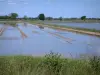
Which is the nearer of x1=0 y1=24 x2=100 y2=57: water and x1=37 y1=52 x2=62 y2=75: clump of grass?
x1=37 y1=52 x2=62 y2=75: clump of grass

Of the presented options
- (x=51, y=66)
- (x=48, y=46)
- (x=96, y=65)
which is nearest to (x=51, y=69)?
(x=51, y=66)

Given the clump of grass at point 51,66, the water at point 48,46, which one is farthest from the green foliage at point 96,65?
the water at point 48,46

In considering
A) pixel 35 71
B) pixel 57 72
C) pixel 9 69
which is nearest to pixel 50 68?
pixel 57 72

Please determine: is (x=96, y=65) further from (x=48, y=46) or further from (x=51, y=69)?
(x=48, y=46)

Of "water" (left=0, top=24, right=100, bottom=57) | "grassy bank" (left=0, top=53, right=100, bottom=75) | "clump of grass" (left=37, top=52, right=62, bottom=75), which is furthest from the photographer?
"water" (left=0, top=24, right=100, bottom=57)

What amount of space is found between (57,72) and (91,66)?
18.9 inches

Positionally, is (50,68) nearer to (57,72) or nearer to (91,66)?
(57,72)

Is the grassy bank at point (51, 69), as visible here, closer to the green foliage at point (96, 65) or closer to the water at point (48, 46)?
the green foliage at point (96, 65)

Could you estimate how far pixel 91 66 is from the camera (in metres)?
3.49

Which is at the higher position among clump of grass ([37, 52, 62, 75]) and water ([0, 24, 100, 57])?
clump of grass ([37, 52, 62, 75])

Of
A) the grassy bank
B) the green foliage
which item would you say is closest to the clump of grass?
the grassy bank

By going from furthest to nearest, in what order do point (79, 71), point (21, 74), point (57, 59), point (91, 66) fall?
point (57, 59), point (91, 66), point (79, 71), point (21, 74)

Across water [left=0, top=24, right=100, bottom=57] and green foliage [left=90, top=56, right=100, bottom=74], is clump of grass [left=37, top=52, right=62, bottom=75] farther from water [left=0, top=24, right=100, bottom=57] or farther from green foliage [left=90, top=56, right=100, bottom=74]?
water [left=0, top=24, right=100, bottom=57]

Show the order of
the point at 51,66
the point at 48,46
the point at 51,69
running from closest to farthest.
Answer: the point at 51,69 < the point at 51,66 < the point at 48,46
